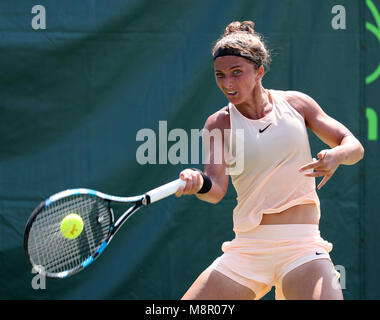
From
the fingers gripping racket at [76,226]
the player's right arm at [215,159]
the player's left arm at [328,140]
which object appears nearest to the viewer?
the fingers gripping racket at [76,226]

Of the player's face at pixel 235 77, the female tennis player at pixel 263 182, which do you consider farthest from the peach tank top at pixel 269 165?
the player's face at pixel 235 77

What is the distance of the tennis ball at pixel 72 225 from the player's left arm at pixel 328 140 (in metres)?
0.90

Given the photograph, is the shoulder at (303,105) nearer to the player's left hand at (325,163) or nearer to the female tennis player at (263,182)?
the female tennis player at (263,182)

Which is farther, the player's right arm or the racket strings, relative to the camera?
the player's right arm

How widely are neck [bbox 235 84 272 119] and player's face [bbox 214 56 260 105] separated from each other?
0.29 feet

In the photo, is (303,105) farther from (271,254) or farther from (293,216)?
(271,254)

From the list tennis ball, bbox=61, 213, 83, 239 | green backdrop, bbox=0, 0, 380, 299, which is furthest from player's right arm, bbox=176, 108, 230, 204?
green backdrop, bbox=0, 0, 380, 299

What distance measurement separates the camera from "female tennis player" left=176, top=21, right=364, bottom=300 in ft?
8.26

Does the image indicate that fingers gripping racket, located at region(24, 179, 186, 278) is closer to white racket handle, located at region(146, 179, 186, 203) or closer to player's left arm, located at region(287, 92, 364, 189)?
white racket handle, located at region(146, 179, 186, 203)

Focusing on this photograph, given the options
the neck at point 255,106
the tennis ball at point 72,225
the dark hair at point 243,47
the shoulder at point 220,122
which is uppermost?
the dark hair at point 243,47

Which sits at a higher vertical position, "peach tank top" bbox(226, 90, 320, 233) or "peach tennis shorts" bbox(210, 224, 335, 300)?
"peach tank top" bbox(226, 90, 320, 233)

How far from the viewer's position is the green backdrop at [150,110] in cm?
388

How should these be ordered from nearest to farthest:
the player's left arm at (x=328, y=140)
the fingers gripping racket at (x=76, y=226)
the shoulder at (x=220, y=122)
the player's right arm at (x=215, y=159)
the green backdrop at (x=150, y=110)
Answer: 1. the fingers gripping racket at (x=76, y=226)
2. the player's left arm at (x=328, y=140)
3. the player's right arm at (x=215, y=159)
4. the shoulder at (x=220, y=122)
5. the green backdrop at (x=150, y=110)

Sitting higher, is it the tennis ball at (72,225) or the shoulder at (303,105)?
the shoulder at (303,105)
